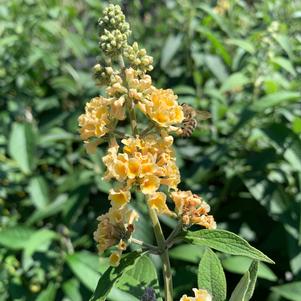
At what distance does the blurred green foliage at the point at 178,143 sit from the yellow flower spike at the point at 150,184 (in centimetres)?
87

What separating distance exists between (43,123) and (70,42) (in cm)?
49

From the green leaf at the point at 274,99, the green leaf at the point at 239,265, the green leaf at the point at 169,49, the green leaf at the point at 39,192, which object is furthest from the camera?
the green leaf at the point at 169,49

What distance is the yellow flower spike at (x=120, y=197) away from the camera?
1333 millimetres

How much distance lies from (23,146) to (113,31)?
1.68 metres

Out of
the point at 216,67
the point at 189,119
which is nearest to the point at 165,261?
the point at 189,119

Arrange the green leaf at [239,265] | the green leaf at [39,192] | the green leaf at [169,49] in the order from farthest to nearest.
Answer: the green leaf at [169,49] → the green leaf at [39,192] → the green leaf at [239,265]

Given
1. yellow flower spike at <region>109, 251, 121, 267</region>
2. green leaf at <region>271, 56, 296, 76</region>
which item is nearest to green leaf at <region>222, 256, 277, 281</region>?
green leaf at <region>271, 56, 296, 76</region>

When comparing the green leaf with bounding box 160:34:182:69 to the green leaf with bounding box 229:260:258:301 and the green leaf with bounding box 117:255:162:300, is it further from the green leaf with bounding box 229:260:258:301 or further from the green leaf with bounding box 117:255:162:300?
the green leaf with bounding box 229:260:258:301

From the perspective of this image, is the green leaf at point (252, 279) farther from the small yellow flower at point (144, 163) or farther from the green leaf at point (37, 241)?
the green leaf at point (37, 241)

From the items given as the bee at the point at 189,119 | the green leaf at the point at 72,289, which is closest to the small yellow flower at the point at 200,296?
the bee at the point at 189,119

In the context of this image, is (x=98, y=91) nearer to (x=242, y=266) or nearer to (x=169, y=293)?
(x=242, y=266)

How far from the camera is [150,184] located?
52.8 inches

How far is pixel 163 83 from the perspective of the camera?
129 inches

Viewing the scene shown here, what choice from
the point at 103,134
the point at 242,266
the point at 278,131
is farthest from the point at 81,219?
the point at 103,134
